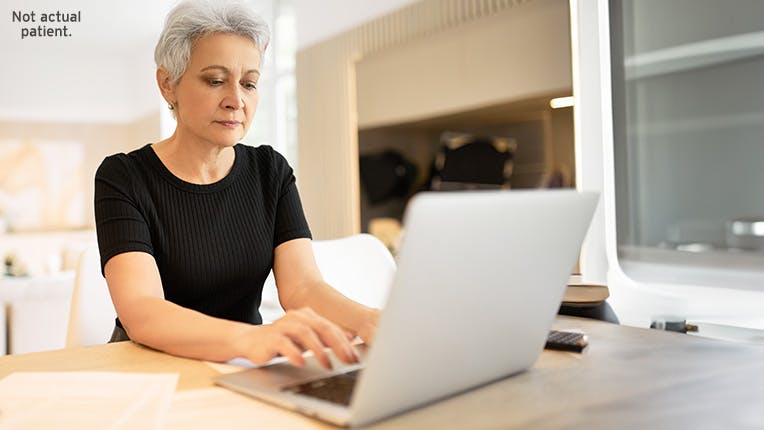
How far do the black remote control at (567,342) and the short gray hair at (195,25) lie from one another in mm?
772

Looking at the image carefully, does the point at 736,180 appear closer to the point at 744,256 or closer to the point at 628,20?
the point at 744,256

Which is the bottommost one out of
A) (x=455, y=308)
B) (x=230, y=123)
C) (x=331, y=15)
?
(x=455, y=308)

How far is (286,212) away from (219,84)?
1.06 ft

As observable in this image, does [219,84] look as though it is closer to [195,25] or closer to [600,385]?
[195,25]

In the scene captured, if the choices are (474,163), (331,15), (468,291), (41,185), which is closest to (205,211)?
(468,291)

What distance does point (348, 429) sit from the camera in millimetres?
620

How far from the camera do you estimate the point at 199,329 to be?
3.02 ft

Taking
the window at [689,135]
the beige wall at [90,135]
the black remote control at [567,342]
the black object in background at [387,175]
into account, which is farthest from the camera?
the beige wall at [90,135]

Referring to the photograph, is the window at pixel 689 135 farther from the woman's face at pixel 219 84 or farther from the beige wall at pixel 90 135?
the beige wall at pixel 90 135

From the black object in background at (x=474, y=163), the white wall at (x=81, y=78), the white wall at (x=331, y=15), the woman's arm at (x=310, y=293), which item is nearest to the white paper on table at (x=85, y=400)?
the woman's arm at (x=310, y=293)

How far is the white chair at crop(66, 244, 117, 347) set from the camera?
138 cm

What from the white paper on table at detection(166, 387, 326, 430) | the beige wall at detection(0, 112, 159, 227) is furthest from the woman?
the beige wall at detection(0, 112, 159, 227)

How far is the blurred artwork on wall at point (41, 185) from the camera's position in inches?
330

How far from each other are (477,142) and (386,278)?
2215 mm
